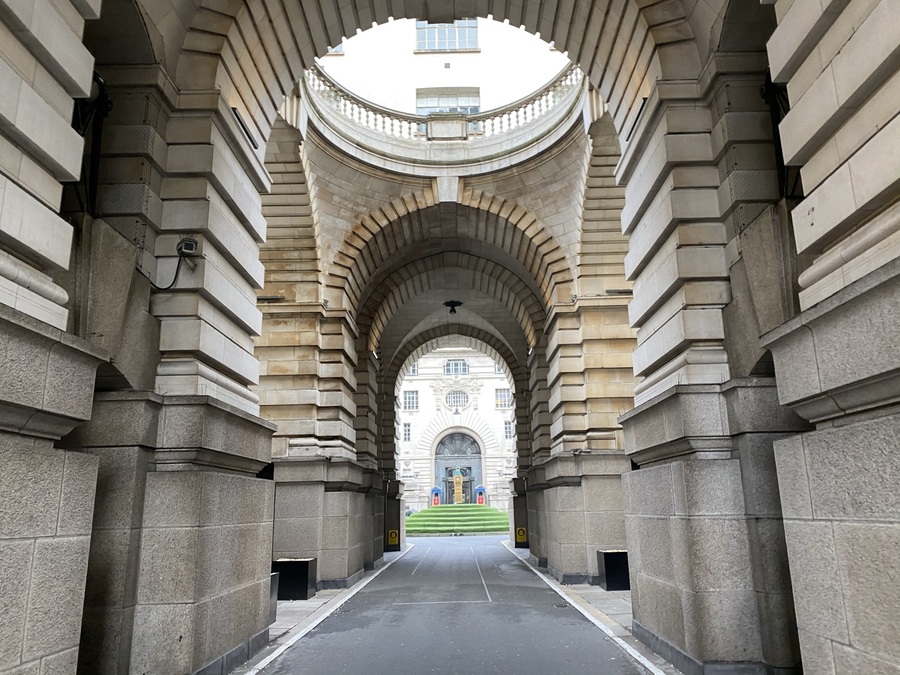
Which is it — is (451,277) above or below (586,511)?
above

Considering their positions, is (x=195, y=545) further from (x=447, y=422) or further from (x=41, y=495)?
(x=447, y=422)

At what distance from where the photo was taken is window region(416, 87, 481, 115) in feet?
97.7

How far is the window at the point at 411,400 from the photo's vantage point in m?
57.6

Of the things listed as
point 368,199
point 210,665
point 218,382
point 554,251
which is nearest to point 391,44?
point 368,199

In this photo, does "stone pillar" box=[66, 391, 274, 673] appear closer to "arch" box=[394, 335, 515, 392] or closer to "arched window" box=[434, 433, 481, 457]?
"arch" box=[394, 335, 515, 392]

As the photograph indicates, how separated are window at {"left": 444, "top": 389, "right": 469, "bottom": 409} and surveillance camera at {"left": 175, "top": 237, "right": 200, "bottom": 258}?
5032 centimetres

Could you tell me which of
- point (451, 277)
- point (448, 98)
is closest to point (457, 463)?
point (448, 98)

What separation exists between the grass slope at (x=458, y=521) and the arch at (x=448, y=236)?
80.5ft

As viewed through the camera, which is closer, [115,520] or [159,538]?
[115,520]

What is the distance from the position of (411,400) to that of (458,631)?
47.9 metres

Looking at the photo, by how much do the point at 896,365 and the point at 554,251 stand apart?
13407 mm

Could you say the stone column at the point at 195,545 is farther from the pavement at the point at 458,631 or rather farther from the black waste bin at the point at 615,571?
the black waste bin at the point at 615,571

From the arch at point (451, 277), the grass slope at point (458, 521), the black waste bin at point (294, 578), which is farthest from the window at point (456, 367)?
the black waste bin at point (294, 578)

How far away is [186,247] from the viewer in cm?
747
